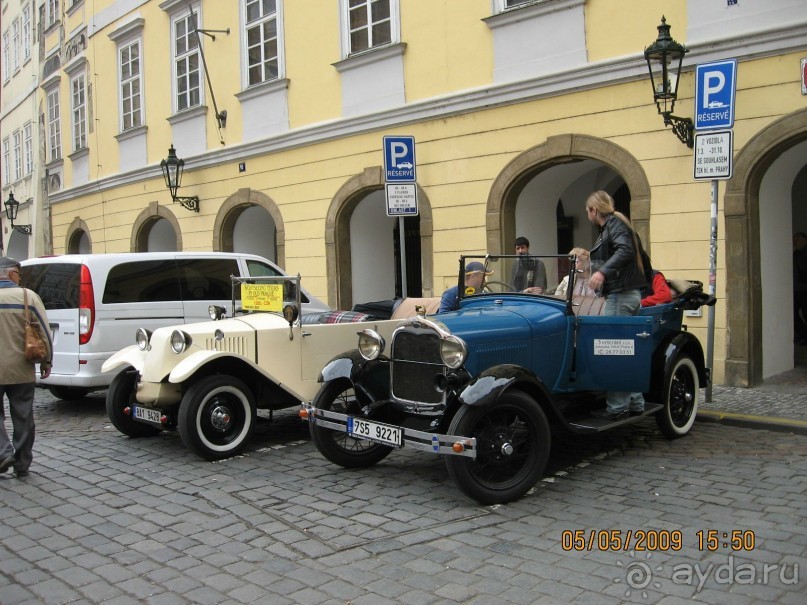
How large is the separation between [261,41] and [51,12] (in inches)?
488

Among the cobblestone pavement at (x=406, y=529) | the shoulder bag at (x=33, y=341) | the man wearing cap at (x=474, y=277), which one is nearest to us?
the cobblestone pavement at (x=406, y=529)

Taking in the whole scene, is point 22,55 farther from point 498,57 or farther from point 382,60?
point 498,57

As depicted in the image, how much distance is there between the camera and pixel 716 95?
23.5ft

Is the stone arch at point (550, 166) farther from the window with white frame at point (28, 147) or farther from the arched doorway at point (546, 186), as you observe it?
the window with white frame at point (28, 147)

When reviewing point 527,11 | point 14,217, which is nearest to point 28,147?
point 14,217

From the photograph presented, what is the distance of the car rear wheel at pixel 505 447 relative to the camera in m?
4.76

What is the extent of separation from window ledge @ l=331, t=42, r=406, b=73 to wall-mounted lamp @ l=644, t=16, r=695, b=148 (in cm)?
418

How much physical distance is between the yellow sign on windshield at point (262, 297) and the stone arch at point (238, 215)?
689cm

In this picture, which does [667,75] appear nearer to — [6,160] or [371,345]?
[371,345]

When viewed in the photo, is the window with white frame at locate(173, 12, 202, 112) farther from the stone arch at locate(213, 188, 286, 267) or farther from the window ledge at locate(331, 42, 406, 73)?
the window ledge at locate(331, 42, 406, 73)

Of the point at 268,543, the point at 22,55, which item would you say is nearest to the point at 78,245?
the point at 22,55

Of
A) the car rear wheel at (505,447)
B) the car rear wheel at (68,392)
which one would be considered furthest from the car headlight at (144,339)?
the car rear wheel at (505,447)

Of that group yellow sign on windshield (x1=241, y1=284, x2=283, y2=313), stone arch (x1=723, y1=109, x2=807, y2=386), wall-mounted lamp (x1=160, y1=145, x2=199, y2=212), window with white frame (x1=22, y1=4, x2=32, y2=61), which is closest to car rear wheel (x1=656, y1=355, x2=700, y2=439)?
stone arch (x1=723, y1=109, x2=807, y2=386)

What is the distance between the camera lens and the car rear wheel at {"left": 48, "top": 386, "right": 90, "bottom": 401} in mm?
9219
